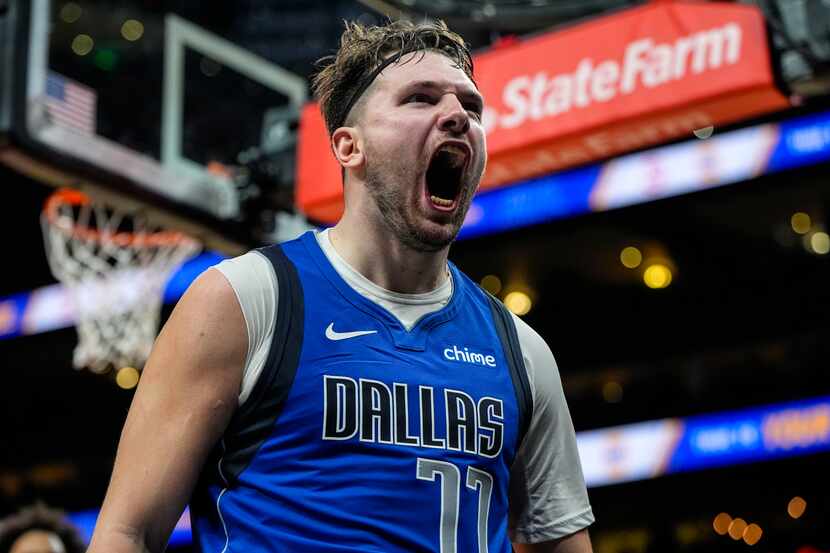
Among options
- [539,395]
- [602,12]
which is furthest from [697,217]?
[539,395]

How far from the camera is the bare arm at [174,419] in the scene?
1.93 meters

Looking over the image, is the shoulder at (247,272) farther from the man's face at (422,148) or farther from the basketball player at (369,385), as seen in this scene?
the man's face at (422,148)

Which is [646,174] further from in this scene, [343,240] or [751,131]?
[343,240]

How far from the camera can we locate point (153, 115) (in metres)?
8.27

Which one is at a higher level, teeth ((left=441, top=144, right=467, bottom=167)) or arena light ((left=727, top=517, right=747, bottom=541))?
teeth ((left=441, top=144, right=467, bottom=167))

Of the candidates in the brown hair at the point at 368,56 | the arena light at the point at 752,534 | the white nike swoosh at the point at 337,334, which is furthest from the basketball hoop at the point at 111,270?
the arena light at the point at 752,534

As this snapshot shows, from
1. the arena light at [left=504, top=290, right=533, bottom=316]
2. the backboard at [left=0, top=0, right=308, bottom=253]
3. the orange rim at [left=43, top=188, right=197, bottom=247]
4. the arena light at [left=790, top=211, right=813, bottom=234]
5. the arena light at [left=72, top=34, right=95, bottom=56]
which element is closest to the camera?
the backboard at [left=0, top=0, right=308, bottom=253]

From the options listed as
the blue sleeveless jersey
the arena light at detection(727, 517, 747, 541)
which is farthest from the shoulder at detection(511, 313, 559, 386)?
the arena light at detection(727, 517, 747, 541)

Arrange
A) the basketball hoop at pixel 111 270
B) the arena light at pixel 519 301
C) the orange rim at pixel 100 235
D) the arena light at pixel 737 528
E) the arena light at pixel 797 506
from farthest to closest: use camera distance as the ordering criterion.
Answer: the arena light at pixel 519 301 < the arena light at pixel 737 528 < the arena light at pixel 797 506 < the orange rim at pixel 100 235 < the basketball hoop at pixel 111 270

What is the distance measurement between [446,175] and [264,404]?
56 centimetres

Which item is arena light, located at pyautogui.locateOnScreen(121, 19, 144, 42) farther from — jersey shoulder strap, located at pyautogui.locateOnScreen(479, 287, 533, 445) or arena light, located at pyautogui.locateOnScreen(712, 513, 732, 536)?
arena light, located at pyautogui.locateOnScreen(712, 513, 732, 536)

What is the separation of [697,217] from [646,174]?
18.6 ft

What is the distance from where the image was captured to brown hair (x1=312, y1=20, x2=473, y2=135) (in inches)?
90.5

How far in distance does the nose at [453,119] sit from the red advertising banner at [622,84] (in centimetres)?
484
